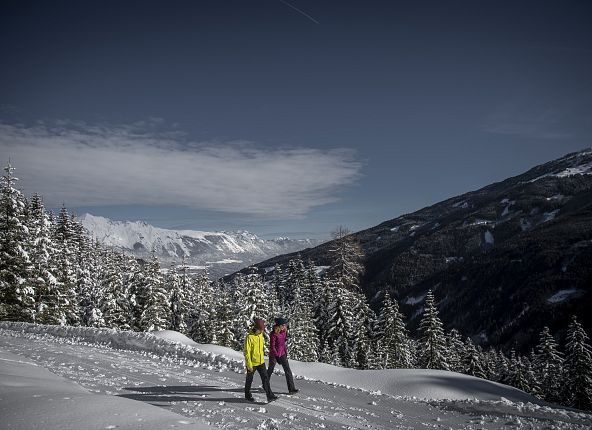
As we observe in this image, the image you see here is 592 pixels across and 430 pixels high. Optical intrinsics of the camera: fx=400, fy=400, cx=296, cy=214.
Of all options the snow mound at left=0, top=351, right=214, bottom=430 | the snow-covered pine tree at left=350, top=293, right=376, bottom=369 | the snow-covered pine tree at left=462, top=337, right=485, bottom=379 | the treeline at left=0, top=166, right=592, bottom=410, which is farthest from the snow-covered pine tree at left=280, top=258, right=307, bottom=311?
the snow mound at left=0, top=351, right=214, bottom=430

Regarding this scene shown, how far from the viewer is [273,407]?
35.0 ft

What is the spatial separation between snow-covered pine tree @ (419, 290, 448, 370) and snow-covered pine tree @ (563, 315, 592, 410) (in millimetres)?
13929

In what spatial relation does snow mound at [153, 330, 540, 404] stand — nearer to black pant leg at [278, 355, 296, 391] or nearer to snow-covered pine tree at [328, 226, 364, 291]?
black pant leg at [278, 355, 296, 391]

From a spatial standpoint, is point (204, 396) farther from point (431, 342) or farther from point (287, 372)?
point (431, 342)

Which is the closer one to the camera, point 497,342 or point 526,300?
point 497,342

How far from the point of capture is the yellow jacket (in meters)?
11.0

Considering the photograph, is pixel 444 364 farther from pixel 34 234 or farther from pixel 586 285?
pixel 586 285

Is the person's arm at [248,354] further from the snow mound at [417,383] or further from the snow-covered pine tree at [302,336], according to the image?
the snow-covered pine tree at [302,336]

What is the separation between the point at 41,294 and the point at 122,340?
1934 cm

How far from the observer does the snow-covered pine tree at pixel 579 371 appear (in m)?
43.1

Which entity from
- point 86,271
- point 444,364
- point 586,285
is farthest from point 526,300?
point 86,271

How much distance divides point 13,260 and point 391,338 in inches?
1547

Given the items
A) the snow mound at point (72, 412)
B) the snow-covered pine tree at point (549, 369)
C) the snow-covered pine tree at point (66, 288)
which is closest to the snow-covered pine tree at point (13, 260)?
the snow-covered pine tree at point (66, 288)

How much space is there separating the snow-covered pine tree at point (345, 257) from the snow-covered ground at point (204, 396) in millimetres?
21457
